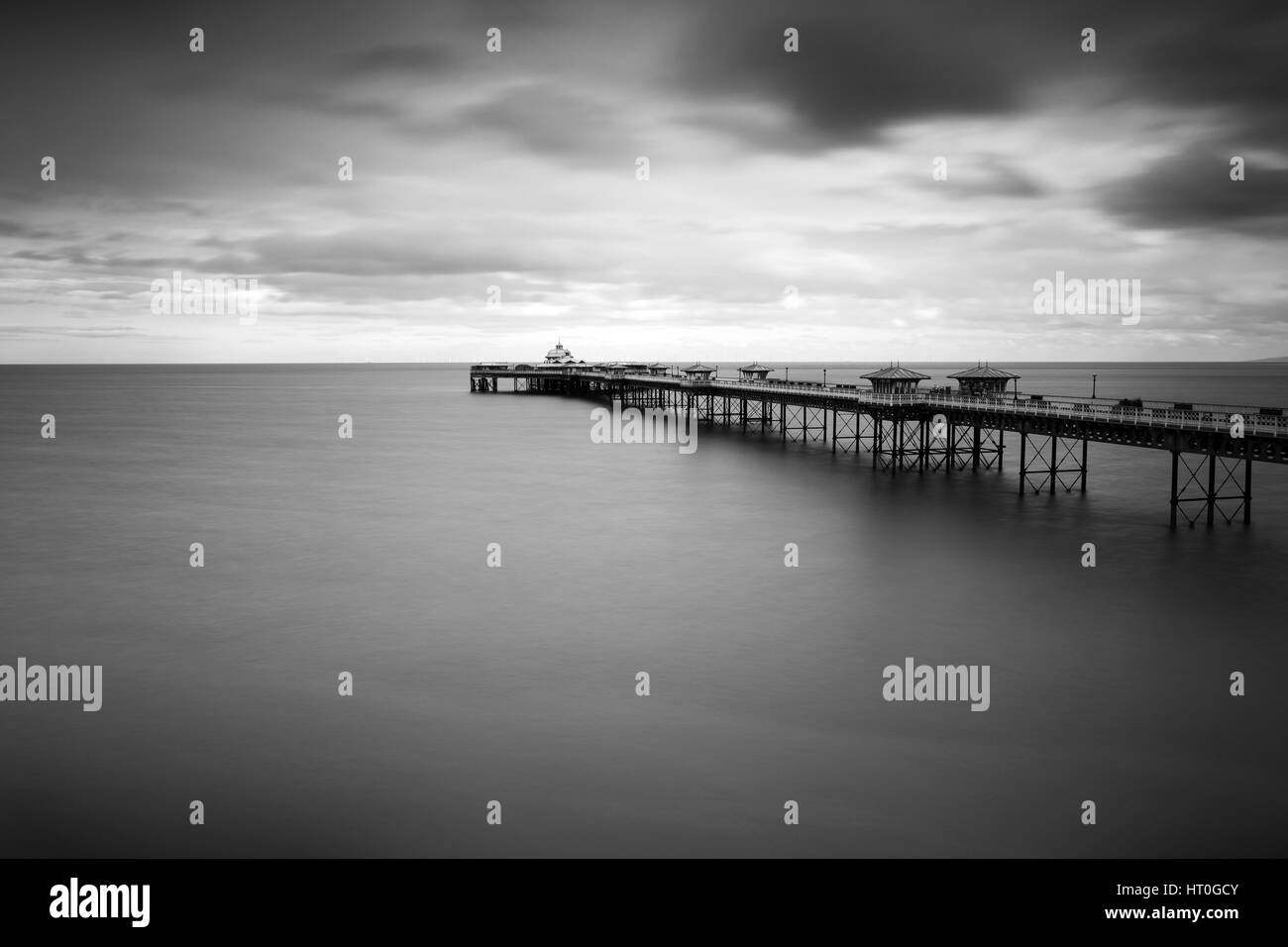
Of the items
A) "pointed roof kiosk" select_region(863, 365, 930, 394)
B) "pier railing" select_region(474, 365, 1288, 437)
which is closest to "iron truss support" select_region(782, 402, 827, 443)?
"pier railing" select_region(474, 365, 1288, 437)

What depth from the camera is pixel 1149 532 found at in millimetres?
39375

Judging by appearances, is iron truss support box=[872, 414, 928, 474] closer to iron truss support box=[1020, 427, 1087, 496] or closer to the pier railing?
the pier railing

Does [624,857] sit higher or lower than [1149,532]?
lower

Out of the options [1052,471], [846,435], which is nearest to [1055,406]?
[1052,471]

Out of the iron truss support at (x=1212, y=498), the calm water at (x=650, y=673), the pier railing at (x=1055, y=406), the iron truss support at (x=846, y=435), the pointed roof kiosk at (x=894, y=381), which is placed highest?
the pointed roof kiosk at (x=894, y=381)

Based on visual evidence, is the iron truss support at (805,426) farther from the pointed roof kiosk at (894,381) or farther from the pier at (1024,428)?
the pointed roof kiosk at (894,381)

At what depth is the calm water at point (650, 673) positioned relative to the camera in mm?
17516

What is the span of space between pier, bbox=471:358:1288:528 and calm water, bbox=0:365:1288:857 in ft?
10.9

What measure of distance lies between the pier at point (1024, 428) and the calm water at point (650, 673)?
3.32 meters

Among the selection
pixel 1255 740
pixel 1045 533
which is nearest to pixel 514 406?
pixel 1045 533

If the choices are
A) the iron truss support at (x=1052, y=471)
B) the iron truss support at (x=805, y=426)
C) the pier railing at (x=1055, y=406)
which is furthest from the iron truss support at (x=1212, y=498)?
the iron truss support at (x=805, y=426)

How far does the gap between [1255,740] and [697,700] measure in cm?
1169

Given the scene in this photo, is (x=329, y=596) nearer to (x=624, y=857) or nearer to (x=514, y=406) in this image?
(x=624, y=857)

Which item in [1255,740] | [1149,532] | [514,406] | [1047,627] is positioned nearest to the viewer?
[1255,740]
